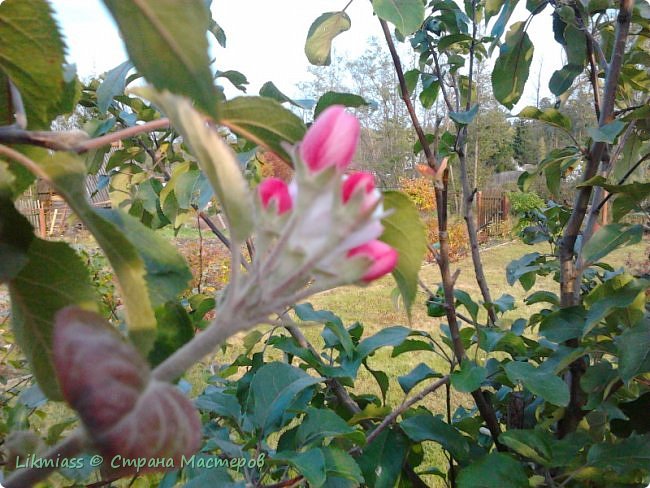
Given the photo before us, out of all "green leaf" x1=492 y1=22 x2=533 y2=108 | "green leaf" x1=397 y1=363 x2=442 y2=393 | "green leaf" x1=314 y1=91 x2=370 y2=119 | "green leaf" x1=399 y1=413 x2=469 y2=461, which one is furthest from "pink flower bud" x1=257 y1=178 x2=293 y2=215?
"green leaf" x1=492 y1=22 x2=533 y2=108

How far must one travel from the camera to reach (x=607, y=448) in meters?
0.97

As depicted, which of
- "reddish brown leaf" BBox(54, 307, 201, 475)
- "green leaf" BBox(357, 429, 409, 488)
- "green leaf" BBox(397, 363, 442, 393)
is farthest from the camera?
"green leaf" BBox(397, 363, 442, 393)

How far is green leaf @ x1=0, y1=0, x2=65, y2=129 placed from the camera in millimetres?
425

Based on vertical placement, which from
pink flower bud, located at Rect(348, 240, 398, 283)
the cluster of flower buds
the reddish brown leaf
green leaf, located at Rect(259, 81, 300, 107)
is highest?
green leaf, located at Rect(259, 81, 300, 107)

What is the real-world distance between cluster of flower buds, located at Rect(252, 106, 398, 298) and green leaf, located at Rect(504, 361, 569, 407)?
822 mm

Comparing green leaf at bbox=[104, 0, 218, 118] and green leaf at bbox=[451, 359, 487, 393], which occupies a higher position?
green leaf at bbox=[104, 0, 218, 118]

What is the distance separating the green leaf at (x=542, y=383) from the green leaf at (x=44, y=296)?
85 cm

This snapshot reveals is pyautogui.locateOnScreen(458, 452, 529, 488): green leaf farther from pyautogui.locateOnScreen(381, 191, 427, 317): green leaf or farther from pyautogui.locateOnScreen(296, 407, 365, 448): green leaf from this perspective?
pyautogui.locateOnScreen(381, 191, 427, 317): green leaf

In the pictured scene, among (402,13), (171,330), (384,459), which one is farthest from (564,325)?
(171,330)

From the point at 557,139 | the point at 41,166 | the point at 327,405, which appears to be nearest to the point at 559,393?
the point at 327,405

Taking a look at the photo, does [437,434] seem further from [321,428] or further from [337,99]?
[337,99]

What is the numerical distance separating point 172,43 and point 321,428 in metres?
0.77

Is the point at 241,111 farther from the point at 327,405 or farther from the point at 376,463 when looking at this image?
the point at 327,405

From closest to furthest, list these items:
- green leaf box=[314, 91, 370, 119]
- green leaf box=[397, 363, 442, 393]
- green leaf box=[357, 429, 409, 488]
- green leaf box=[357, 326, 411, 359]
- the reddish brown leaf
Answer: the reddish brown leaf → green leaf box=[314, 91, 370, 119] → green leaf box=[357, 429, 409, 488] → green leaf box=[357, 326, 411, 359] → green leaf box=[397, 363, 442, 393]
